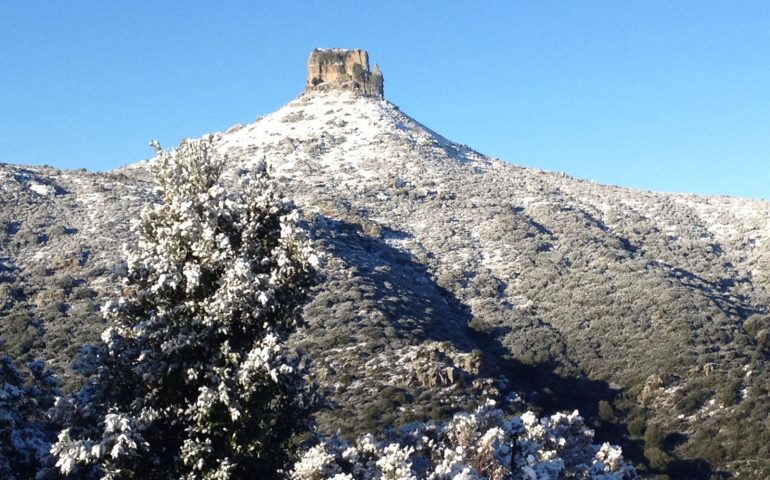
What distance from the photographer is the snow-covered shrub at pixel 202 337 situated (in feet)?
38.8

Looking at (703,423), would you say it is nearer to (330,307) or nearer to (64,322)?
(330,307)

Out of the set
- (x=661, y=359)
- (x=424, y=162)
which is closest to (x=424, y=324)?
(x=661, y=359)

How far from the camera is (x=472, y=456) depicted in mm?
15594

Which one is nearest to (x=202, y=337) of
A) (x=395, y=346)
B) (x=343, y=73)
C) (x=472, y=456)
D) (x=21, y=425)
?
(x=21, y=425)

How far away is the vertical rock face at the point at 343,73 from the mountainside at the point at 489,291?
18.7 metres

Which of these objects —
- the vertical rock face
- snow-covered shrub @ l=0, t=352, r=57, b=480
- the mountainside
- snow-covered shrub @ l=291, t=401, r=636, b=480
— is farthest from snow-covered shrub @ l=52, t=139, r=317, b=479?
the vertical rock face

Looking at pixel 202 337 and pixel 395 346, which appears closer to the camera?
pixel 202 337

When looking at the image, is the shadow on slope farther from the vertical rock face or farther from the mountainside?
the vertical rock face

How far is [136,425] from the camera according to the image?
11.4m

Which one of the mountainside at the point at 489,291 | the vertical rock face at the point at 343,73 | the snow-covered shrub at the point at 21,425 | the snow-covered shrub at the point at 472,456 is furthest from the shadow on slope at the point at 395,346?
the vertical rock face at the point at 343,73

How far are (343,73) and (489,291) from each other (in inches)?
1994

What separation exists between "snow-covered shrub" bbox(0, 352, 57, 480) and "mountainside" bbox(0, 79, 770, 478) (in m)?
2.50

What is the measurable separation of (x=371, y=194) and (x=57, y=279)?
28174mm

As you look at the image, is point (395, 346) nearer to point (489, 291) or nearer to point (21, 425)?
point (489, 291)
